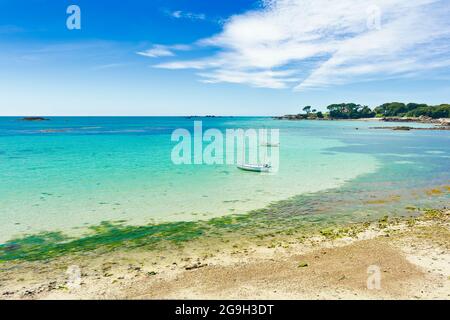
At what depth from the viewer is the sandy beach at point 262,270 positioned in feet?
40.5

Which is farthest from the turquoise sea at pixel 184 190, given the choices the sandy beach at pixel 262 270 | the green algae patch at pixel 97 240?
the sandy beach at pixel 262 270

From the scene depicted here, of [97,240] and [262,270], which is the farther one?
[97,240]

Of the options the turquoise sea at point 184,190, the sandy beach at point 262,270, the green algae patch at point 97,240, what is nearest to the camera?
the sandy beach at point 262,270

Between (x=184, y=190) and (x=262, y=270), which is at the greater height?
(x=184, y=190)

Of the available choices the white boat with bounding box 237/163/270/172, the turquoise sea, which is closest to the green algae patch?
the turquoise sea

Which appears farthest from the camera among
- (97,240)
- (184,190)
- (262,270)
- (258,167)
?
(258,167)

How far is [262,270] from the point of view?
1430 cm

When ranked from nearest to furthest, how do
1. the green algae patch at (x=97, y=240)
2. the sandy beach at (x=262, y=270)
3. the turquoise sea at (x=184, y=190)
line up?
the sandy beach at (x=262, y=270)
the green algae patch at (x=97, y=240)
the turquoise sea at (x=184, y=190)

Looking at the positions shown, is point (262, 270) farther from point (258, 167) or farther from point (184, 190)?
point (258, 167)

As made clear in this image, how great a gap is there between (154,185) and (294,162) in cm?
2575

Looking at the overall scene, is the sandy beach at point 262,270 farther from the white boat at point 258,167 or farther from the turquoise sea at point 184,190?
the white boat at point 258,167

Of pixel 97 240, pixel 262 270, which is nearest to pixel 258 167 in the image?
pixel 97 240

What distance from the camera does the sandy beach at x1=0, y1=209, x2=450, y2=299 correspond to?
1234cm

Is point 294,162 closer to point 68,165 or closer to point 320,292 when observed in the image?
point 68,165
